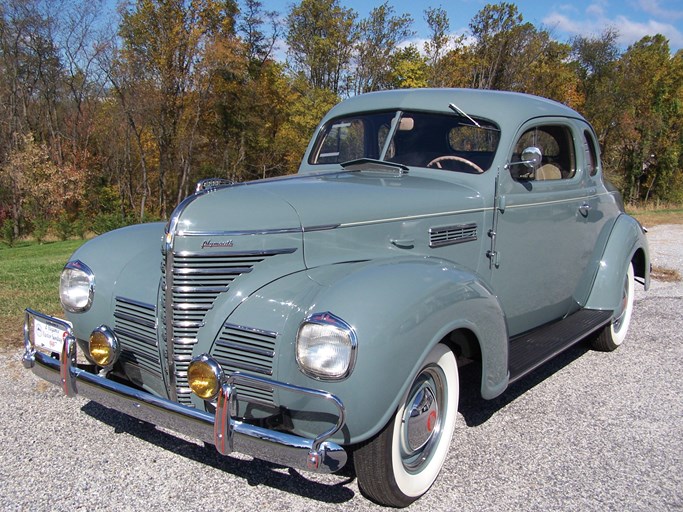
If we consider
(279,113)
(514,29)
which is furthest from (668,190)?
(279,113)

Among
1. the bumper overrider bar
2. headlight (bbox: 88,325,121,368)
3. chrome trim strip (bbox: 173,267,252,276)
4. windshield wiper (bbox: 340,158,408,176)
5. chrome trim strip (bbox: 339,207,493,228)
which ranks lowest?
the bumper overrider bar

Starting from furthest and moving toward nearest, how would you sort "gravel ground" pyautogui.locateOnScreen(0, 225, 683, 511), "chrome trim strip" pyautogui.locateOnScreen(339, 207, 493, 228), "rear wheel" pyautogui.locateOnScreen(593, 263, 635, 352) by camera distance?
"rear wheel" pyautogui.locateOnScreen(593, 263, 635, 352)
"chrome trim strip" pyautogui.locateOnScreen(339, 207, 493, 228)
"gravel ground" pyautogui.locateOnScreen(0, 225, 683, 511)

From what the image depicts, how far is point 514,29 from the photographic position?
92.1 feet

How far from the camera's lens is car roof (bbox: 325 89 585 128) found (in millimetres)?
3752

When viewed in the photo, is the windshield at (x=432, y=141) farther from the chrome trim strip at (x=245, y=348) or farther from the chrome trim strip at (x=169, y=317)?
the chrome trim strip at (x=245, y=348)

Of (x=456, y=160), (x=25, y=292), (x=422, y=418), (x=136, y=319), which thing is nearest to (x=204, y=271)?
(x=136, y=319)

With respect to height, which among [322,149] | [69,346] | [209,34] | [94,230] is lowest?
[94,230]

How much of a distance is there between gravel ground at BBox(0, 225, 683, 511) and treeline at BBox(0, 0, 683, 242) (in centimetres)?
1929

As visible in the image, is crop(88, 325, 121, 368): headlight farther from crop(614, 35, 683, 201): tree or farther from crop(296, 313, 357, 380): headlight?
crop(614, 35, 683, 201): tree

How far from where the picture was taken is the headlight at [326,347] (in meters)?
2.17

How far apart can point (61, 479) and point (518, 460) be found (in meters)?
2.33

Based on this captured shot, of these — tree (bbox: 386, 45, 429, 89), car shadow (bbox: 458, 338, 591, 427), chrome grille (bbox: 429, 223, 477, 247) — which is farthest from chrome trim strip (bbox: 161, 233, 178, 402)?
tree (bbox: 386, 45, 429, 89)

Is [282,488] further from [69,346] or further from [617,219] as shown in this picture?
[617,219]

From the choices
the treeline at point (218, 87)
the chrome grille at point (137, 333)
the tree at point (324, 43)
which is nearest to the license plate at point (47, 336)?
the chrome grille at point (137, 333)
